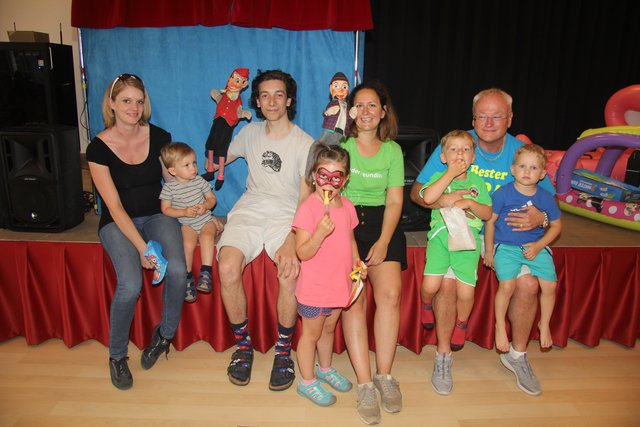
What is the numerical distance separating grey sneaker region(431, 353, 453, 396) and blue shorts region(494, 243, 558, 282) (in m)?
0.50

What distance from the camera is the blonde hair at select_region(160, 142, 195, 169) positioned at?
2330 millimetres

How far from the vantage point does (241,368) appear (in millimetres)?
2195

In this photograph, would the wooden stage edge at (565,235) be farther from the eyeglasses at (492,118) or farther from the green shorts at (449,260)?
the eyeglasses at (492,118)

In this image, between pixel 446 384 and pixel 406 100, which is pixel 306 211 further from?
pixel 406 100

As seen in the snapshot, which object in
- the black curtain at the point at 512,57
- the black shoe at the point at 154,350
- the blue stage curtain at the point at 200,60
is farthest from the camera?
the black curtain at the point at 512,57

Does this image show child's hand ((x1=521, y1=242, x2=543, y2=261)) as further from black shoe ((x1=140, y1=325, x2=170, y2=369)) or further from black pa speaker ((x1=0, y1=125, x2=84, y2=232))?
black pa speaker ((x1=0, y1=125, x2=84, y2=232))

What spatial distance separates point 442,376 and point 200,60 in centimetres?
242

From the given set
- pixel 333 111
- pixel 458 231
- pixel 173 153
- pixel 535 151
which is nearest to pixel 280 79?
pixel 333 111

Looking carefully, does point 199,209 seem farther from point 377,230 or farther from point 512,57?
point 512,57

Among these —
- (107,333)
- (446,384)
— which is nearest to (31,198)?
(107,333)

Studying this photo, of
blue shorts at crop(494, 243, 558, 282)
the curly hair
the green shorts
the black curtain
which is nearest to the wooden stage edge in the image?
the green shorts

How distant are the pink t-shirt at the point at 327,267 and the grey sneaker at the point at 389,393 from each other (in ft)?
1.52

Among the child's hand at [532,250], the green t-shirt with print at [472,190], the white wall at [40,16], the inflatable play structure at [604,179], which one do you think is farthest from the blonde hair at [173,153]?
the white wall at [40,16]

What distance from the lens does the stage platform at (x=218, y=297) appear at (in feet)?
8.02
